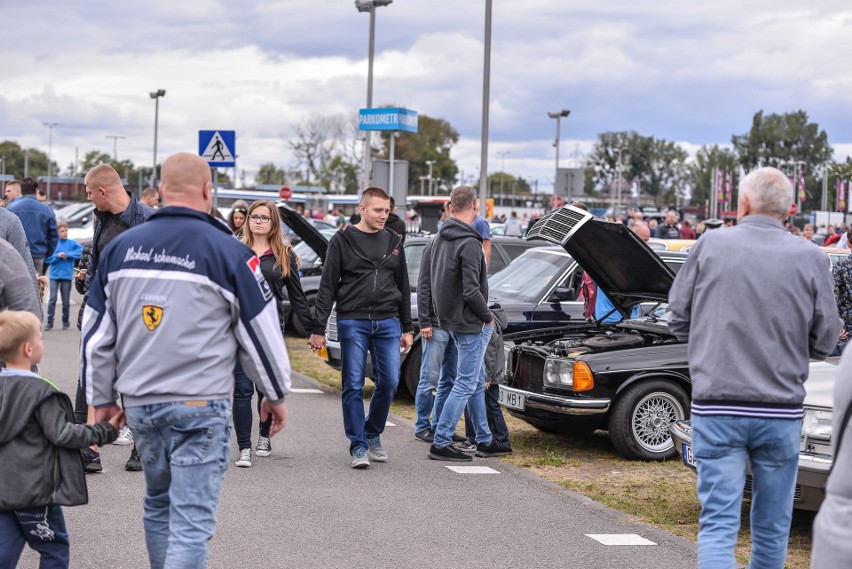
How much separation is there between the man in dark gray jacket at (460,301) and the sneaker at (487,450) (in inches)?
10.8

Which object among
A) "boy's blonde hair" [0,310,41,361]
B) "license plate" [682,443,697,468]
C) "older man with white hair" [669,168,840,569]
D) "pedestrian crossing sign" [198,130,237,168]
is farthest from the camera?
"pedestrian crossing sign" [198,130,237,168]

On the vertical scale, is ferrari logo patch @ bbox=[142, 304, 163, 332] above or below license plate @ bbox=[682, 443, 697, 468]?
above

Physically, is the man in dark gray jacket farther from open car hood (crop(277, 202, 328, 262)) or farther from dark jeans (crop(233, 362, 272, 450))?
open car hood (crop(277, 202, 328, 262))

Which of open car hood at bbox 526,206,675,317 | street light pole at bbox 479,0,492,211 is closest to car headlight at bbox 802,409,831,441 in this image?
open car hood at bbox 526,206,675,317

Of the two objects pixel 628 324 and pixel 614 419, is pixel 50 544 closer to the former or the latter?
pixel 614 419

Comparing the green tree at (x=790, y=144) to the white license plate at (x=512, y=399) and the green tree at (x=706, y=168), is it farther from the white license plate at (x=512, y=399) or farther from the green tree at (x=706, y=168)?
the white license plate at (x=512, y=399)

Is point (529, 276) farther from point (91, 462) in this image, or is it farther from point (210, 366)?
point (210, 366)

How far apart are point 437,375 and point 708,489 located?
4444 millimetres

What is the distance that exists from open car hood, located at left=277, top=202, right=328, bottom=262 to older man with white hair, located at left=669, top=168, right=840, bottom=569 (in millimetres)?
5897

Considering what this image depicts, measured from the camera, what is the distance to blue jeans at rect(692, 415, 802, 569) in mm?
4512

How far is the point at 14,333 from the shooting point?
14.5 feet

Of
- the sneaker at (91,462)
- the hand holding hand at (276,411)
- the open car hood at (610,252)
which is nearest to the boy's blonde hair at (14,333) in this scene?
the hand holding hand at (276,411)

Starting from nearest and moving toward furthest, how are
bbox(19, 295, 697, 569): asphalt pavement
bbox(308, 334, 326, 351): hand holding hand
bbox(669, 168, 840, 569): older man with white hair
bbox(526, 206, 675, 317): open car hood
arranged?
bbox(669, 168, 840, 569): older man with white hair → bbox(19, 295, 697, 569): asphalt pavement → bbox(526, 206, 675, 317): open car hood → bbox(308, 334, 326, 351): hand holding hand

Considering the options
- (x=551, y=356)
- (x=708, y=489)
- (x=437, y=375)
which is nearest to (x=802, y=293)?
(x=708, y=489)
